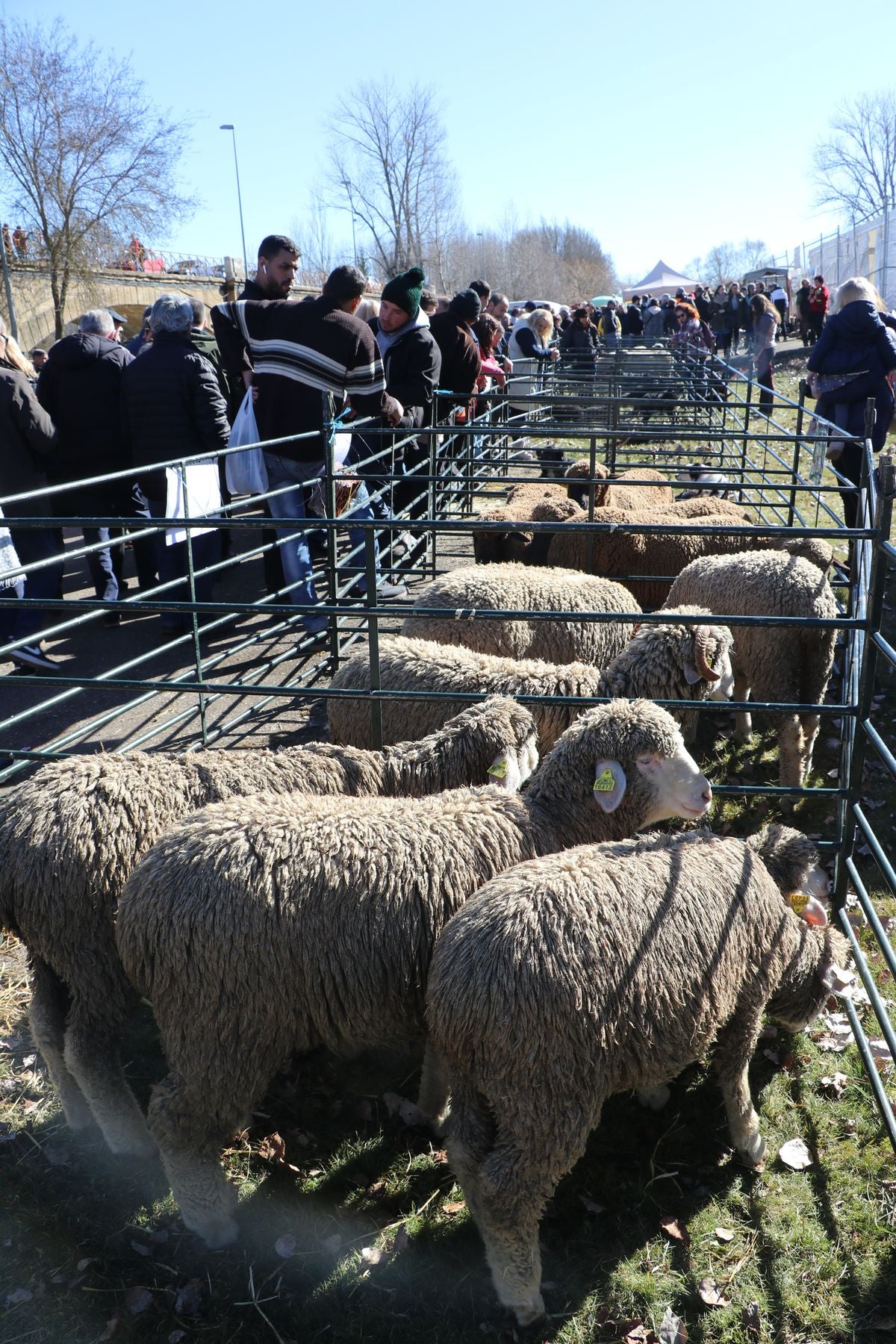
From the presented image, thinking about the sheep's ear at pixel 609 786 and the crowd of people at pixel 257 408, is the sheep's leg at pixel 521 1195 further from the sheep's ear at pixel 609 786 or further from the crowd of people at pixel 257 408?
the crowd of people at pixel 257 408

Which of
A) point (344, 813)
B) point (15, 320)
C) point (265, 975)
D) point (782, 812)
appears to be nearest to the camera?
point (265, 975)

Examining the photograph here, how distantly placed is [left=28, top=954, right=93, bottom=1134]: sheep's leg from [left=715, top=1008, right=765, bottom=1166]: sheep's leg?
2054 millimetres

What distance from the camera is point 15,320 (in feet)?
87.9

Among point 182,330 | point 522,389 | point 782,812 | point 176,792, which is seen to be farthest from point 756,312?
point 176,792

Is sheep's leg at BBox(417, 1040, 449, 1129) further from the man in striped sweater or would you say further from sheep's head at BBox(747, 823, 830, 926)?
the man in striped sweater

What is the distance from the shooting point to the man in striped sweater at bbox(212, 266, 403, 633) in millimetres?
6289

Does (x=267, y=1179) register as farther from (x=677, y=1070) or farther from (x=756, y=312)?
(x=756, y=312)

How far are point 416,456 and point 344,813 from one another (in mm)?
6682

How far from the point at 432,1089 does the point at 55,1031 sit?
1.23 metres

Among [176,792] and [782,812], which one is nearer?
[176,792]

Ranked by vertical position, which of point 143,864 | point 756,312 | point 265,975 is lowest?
point 265,975

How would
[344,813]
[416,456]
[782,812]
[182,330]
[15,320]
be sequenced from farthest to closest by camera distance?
1. [15,320]
2. [416,456]
3. [182,330]
4. [782,812]
5. [344,813]

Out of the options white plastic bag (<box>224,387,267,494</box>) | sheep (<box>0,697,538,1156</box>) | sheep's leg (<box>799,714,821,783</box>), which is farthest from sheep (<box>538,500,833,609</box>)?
sheep (<box>0,697,538,1156</box>)

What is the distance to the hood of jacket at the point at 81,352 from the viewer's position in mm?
6922
